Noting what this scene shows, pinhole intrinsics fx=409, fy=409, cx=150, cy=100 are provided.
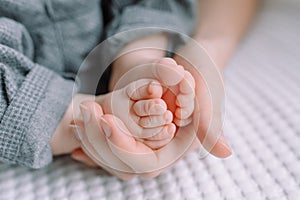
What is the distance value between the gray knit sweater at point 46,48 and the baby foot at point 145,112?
8 centimetres

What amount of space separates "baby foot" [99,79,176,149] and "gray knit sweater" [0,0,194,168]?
75 millimetres

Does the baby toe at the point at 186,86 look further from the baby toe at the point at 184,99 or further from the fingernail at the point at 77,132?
the fingernail at the point at 77,132

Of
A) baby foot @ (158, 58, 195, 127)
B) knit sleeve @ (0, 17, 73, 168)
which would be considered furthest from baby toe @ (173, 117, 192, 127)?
knit sleeve @ (0, 17, 73, 168)

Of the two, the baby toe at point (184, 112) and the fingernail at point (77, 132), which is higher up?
→ the baby toe at point (184, 112)

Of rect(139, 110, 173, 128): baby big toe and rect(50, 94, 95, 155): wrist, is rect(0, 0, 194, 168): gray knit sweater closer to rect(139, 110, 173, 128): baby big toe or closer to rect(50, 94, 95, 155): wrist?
rect(50, 94, 95, 155): wrist

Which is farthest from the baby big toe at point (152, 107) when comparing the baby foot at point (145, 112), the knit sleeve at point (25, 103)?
the knit sleeve at point (25, 103)

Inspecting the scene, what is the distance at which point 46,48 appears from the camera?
0.47m

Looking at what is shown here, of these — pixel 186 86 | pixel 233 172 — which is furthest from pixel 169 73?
pixel 233 172

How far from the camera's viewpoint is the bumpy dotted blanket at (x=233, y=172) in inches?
14.6

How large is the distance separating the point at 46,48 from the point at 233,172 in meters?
0.25

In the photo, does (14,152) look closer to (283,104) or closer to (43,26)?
(43,26)

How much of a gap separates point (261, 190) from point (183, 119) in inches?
3.9

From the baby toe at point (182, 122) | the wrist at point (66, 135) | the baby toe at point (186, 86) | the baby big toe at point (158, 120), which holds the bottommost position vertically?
the wrist at point (66, 135)

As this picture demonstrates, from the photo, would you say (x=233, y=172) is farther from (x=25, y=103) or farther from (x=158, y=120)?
(x=25, y=103)
